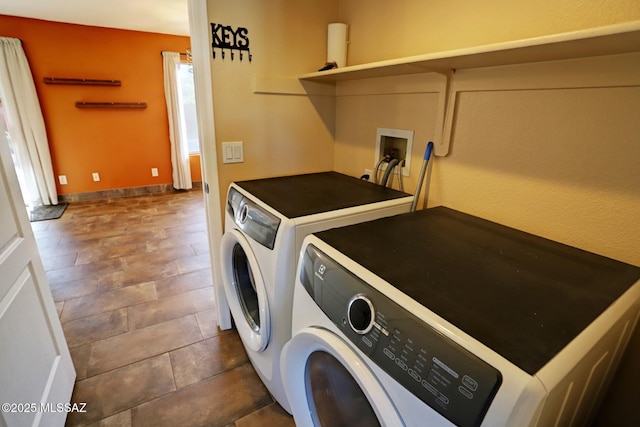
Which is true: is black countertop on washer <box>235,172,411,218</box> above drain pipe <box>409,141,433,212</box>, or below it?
below

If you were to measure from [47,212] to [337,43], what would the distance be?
4.14m

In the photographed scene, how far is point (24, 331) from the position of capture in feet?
3.63

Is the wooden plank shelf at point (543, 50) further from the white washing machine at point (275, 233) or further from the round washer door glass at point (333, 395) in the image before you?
the round washer door glass at point (333, 395)

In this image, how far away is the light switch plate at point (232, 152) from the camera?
5.32 feet

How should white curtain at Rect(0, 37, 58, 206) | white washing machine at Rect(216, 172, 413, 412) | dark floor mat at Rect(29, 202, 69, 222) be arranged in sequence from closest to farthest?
white washing machine at Rect(216, 172, 413, 412), white curtain at Rect(0, 37, 58, 206), dark floor mat at Rect(29, 202, 69, 222)

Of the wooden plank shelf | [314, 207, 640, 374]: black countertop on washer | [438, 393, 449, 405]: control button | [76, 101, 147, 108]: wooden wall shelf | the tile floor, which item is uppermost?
the wooden plank shelf

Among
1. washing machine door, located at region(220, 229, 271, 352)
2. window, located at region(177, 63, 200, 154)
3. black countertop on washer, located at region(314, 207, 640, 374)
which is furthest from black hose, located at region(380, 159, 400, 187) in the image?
window, located at region(177, 63, 200, 154)

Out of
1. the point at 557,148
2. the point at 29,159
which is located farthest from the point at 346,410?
the point at 29,159

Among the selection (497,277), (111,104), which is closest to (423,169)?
(497,277)

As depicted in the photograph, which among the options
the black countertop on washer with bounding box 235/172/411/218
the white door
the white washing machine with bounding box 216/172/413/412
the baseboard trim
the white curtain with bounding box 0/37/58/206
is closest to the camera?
the white door

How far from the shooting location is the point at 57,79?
12.4 ft

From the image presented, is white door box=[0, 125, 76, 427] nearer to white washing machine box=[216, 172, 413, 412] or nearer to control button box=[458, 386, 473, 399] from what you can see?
white washing machine box=[216, 172, 413, 412]

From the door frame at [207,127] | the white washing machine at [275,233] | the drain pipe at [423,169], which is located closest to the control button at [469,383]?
the white washing machine at [275,233]

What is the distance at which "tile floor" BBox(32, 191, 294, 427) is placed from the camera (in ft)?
4.62
